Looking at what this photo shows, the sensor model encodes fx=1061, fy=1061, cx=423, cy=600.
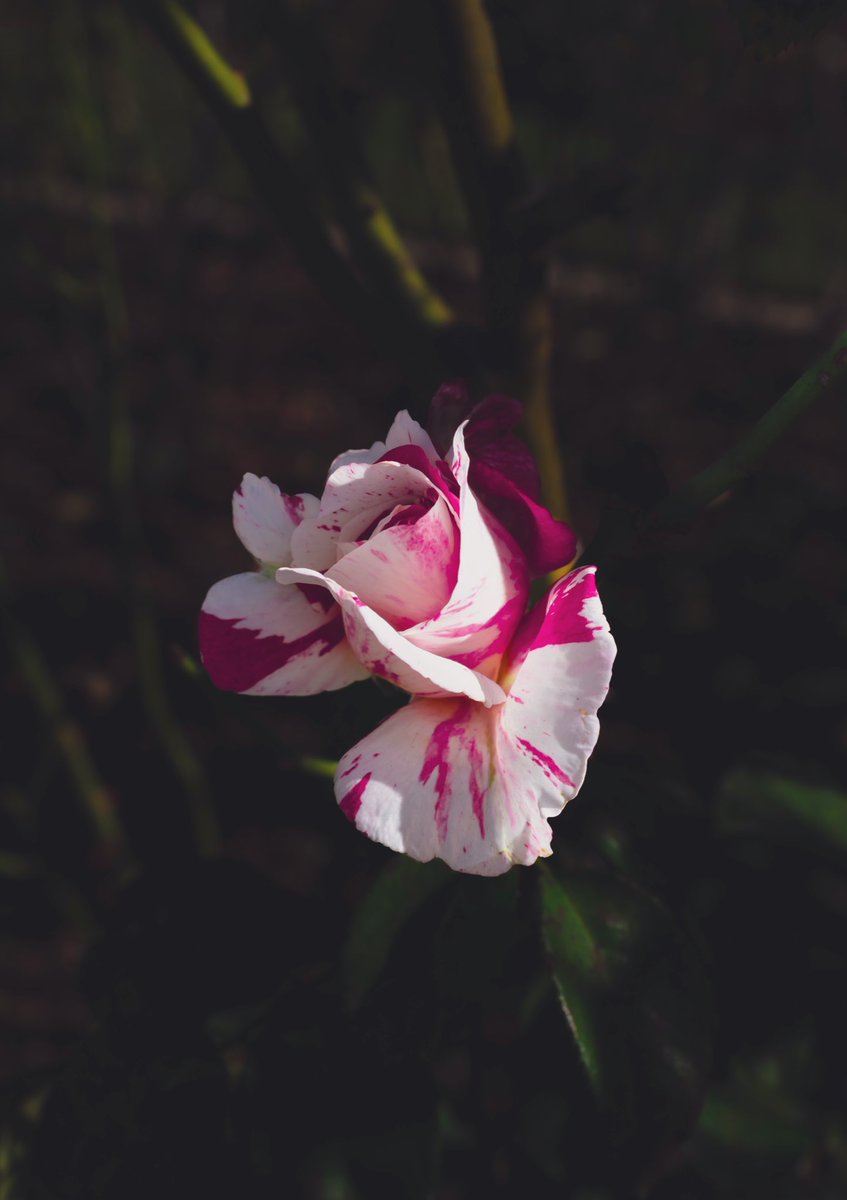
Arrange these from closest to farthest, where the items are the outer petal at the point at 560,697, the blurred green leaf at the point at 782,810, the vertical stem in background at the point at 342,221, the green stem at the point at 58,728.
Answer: the outer petal at the point at 560,697 < the vertical stem in background at the point at 342,221 < the blurred green leaf at the point at 782,810 < the green stem at the point at 58,728

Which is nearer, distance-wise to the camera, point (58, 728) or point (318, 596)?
point (318, 596)

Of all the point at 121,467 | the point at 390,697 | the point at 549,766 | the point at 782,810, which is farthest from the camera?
the point at 121,467

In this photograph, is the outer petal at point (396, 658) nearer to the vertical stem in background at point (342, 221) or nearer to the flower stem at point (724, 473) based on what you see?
the flower stem at point (724, 473)

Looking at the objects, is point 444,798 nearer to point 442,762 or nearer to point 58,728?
point 442,762

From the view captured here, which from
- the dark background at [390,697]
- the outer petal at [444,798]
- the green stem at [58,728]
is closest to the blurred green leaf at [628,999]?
the dark background at [390,697]

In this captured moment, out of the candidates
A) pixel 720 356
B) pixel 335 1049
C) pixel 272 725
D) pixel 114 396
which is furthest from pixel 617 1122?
pixel 720 356

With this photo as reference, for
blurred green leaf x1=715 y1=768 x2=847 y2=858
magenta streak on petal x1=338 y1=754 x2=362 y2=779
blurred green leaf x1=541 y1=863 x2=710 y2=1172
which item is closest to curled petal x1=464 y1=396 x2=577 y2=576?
magenta streak on petal x1=338 y1=754 x2=362 y2=779

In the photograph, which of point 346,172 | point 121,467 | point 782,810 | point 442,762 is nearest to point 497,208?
point 346,172
